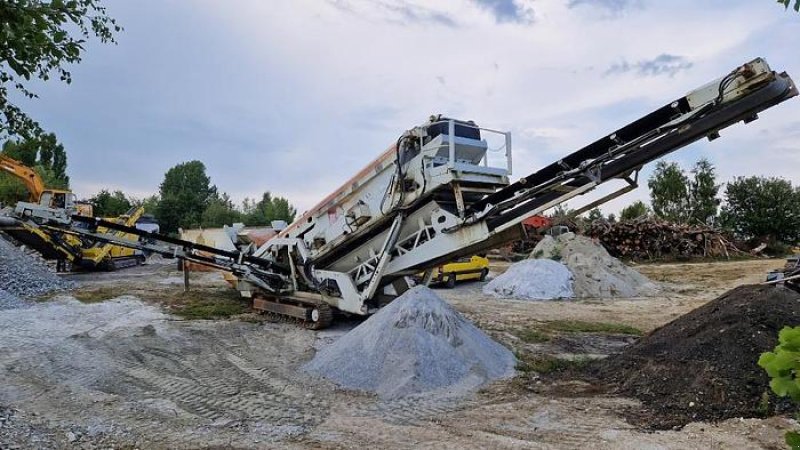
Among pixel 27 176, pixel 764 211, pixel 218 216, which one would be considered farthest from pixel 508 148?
pixel 218 216

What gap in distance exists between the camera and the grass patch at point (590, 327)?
364 inches

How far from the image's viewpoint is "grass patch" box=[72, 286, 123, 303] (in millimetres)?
11492

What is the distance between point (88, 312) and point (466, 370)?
24.9 feet

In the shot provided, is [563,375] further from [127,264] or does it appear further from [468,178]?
[127,264]

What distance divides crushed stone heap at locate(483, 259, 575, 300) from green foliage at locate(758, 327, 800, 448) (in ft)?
45.8

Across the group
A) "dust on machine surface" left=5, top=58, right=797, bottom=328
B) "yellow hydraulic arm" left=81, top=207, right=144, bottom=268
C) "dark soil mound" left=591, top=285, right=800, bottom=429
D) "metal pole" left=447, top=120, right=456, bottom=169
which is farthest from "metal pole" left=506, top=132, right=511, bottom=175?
"yellow hydraulic arm" left=81, top=207, right=144, bottom=268

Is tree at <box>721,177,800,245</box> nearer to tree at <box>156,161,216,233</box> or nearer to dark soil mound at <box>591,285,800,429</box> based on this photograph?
dark soil mound at <box>591,285,800,429</box>

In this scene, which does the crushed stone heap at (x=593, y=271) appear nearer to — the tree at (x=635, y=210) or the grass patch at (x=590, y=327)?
the grass patch at (x=590, y=327)

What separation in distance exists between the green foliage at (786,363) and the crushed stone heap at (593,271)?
14.8 metres

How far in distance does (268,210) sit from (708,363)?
177ft

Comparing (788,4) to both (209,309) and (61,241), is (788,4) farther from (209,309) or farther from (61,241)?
(61,241)

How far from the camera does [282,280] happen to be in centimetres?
1015

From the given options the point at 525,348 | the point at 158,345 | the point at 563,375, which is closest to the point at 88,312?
the point at 158,345

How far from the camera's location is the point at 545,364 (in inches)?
260
